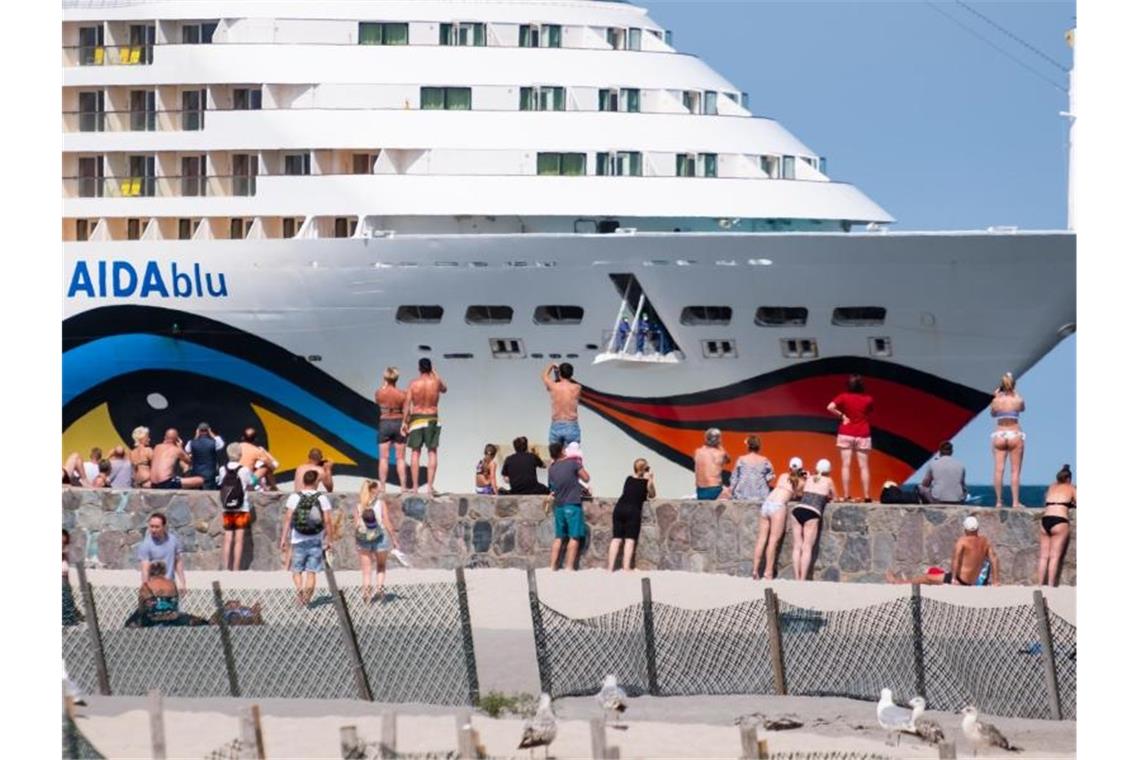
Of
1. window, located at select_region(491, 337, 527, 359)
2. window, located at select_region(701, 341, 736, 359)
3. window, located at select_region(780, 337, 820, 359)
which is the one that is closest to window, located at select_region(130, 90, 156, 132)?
window, located at select_region(491, 337, 527, 359)

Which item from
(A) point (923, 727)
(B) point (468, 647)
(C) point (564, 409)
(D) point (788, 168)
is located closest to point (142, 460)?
(C) point (564, 409)

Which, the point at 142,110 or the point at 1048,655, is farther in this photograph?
the point at 142,110

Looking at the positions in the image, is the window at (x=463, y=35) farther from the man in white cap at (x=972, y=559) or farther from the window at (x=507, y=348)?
the man in white cap at (x=972, y=559)

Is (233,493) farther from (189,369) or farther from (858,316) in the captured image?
(189,369)

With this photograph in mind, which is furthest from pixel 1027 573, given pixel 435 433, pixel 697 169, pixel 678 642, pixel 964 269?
pixel 697 169

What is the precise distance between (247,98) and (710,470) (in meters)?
11.5

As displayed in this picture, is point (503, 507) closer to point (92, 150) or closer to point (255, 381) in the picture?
point (255, 381)

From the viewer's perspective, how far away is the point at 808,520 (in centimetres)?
2191

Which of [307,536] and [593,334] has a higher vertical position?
[593,334]

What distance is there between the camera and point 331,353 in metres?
31.8

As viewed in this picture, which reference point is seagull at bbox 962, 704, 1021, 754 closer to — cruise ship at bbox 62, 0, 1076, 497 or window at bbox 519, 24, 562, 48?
cruise ship at bbox 62, 0, 1076, 497

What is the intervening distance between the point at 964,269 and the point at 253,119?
886cm

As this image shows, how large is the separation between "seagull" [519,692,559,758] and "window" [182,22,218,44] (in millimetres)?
19063

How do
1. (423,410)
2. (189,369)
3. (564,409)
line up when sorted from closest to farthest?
(564,409)
(423,410)
(189,369)
